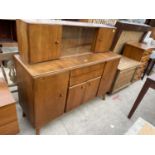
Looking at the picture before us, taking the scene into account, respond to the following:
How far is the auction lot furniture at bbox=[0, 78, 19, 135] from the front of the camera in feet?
3.55

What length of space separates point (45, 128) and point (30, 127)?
184 mm

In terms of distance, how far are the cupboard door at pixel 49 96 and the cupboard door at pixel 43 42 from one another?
9.2 inches

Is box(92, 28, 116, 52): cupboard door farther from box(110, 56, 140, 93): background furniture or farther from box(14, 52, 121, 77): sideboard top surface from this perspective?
box(110, 56, 140, 93): background furniture

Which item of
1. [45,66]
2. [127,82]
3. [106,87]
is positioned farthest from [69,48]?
[127,82]

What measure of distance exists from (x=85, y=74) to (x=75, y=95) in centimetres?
29

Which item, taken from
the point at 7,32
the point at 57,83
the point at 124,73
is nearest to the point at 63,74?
the point at 57,83

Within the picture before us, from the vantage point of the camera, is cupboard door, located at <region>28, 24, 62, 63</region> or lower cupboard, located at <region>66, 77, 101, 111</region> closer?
cupboard door, located at <region>28, 24, 62, 63</region>

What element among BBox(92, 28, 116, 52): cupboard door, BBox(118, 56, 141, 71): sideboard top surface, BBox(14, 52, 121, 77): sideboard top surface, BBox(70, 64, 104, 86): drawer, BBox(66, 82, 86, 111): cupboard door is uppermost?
BBox(92, 28, 116, 52): cupboard door

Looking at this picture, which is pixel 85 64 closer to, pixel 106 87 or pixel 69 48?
pixel 69 48

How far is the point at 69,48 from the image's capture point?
5.32 feet

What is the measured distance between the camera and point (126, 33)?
8.12 ft

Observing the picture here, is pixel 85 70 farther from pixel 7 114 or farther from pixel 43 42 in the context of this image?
pixel 7 114

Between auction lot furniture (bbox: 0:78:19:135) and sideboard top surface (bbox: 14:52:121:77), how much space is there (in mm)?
291

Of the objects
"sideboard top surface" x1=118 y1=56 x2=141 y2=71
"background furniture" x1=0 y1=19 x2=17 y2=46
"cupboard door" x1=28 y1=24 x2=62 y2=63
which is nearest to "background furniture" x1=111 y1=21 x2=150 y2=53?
"sideboard top surface" x1=118 y1=56 x2=141 y2=71
